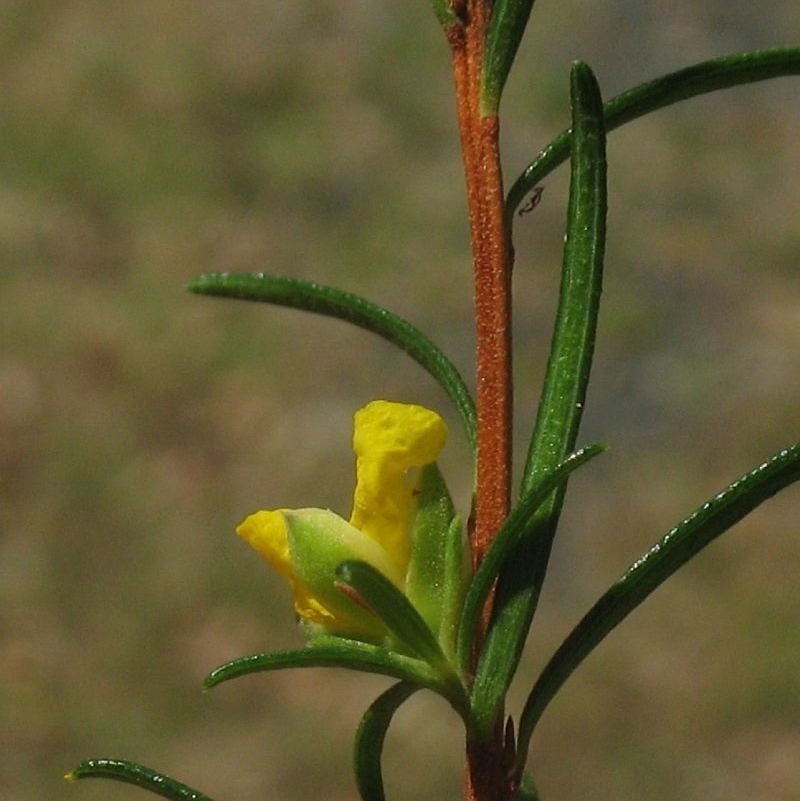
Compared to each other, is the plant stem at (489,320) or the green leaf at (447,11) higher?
the green leaf at (447,11)

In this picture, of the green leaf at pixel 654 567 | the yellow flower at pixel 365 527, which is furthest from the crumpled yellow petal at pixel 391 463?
the green leaf at pixel 654 567

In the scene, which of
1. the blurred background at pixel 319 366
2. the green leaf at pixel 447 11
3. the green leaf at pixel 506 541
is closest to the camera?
the green leaf at pixel 506 541

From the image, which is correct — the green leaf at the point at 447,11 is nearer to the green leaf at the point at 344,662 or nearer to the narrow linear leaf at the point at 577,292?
the narrow linear leaf at the point at 577,292

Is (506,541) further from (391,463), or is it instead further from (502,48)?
(502,48)

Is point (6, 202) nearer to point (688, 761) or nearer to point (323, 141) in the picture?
point (323, 141)

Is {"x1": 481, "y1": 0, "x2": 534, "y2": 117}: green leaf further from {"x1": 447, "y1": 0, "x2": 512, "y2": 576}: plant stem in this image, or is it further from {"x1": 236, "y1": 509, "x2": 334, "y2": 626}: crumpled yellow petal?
{"x1": 236, "y1": 509, "x2": 334, "y2": 626}: crumpled yellow petal

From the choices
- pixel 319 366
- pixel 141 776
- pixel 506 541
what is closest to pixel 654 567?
pixel 506 541
